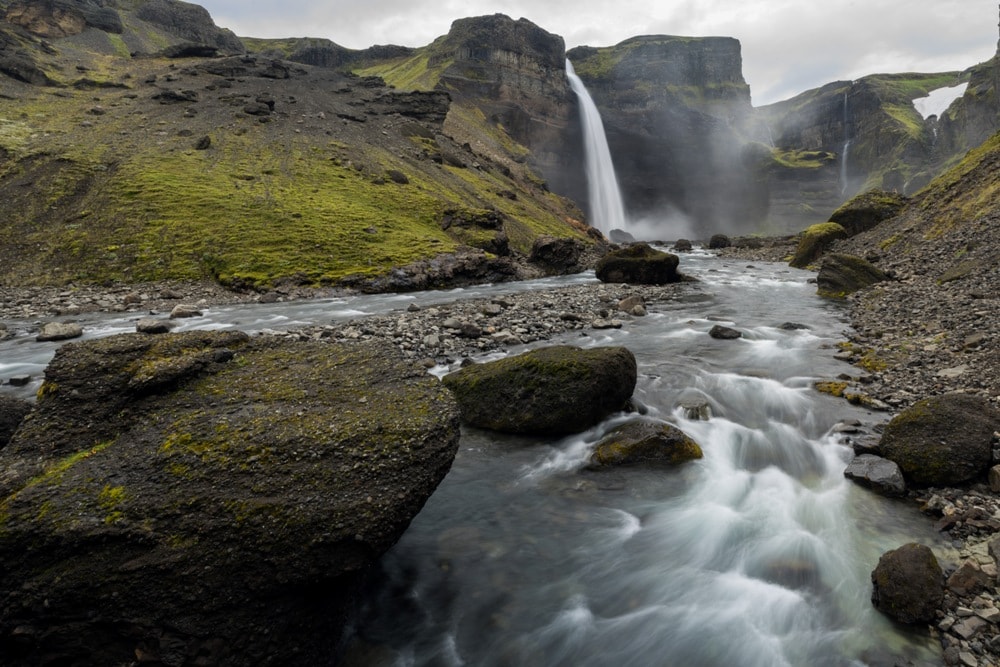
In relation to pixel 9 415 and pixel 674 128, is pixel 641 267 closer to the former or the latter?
pixel 9 415

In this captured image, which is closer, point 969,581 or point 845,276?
point 969,581

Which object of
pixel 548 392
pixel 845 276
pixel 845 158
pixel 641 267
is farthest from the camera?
pixel 845 158

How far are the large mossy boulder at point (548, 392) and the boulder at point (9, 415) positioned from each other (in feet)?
22.8

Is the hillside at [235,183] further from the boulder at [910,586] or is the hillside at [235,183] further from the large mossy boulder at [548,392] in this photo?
the boulder at [910,586]

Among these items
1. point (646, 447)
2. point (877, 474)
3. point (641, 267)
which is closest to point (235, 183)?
point (641, 267)

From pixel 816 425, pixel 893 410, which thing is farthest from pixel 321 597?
pixel 893 410

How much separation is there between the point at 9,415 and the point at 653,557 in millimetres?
9471

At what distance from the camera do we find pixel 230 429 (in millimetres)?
4859

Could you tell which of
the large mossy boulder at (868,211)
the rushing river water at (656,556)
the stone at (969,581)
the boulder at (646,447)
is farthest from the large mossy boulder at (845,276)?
the stone at (969,581)

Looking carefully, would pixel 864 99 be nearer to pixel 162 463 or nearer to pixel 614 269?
pixel 614 269

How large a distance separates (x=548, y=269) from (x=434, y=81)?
102 metres

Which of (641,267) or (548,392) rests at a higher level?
(641,267)

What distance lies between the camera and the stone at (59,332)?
676 inches

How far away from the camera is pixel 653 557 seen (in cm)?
707
